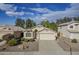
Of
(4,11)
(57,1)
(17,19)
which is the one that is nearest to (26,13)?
(17,19)

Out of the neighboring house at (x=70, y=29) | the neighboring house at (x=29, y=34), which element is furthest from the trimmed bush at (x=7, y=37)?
the neighboring house at (x=70, y=29)

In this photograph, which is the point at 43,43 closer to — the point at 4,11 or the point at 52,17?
the point at 52,17

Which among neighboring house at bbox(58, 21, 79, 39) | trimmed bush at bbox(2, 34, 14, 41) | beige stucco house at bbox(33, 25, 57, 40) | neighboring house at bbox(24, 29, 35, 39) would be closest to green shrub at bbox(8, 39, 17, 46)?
trimmed bush at bbox(2, 34, 14, 41)

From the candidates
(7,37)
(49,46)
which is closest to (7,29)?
(7,37)

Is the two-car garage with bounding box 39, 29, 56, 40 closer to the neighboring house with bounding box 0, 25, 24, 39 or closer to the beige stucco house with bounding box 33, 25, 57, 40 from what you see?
the beige stucco house with bounding box 33, 25, 57, 40

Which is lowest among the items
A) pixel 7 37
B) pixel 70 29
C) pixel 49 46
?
pixel 49 46

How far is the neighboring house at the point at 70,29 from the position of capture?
101 inches

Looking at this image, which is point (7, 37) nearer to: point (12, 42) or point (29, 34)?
point (12, 42)

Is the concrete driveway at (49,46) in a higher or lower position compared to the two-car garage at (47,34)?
lower

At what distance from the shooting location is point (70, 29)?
8.50 ft

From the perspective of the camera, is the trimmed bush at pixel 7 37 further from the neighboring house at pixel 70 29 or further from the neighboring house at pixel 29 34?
the neighboring house at pixel 70 29

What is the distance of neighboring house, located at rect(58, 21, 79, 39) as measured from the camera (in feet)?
8.41

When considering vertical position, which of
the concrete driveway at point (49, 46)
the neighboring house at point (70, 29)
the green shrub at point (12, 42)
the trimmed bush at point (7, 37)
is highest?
the neighboring house at point (70, 29)

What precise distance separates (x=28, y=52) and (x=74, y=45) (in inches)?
29.7
